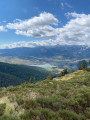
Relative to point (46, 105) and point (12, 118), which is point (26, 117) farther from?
point (46, 105)

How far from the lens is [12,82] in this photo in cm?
18725

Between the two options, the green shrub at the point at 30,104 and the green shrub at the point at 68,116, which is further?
the green shrub at the point at 30,104

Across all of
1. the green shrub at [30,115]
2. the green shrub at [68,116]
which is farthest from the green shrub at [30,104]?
the green shrub at [68,116]

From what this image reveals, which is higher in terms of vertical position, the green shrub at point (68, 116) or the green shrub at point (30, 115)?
the green shrub at point (30, 115)

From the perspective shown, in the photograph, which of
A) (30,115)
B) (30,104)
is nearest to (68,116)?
(30,115)

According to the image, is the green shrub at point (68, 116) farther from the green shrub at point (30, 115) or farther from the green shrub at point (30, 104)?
the green shrub at point (30, 104)

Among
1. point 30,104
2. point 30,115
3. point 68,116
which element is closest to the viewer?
point 30,115

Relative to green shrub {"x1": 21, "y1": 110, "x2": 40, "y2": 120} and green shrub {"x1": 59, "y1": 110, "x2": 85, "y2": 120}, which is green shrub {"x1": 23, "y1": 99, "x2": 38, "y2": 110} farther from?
green shrub {"x1": 59, "y1": 110, "x2": 85, "y2": 120}

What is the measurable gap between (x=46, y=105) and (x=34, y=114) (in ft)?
5.44

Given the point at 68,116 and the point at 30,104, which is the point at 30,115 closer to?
the point at 30,104

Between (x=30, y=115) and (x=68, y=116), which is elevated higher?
(x=30, y=115)

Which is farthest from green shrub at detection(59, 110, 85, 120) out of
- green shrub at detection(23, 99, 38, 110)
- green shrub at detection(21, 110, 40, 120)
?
green shrub at detection(23, 99, 38, 110)

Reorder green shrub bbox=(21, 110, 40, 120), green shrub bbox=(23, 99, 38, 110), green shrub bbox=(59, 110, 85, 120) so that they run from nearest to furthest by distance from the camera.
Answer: green shrub bbox=(21, 110, 40, 120), green shrub bbox=(59, 110, 85, 120), green shrub bbox=(23, 99, 38, 110)

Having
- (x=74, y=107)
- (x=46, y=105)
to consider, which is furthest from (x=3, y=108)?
(x=74, y=107)
